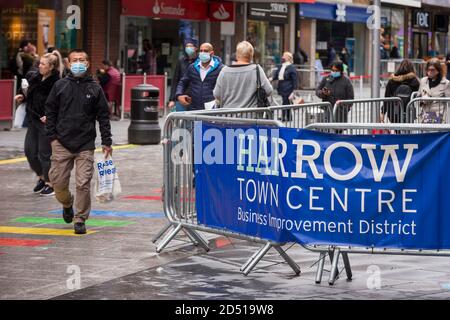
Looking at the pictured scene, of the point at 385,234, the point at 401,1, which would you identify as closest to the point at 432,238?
the point at 385,234

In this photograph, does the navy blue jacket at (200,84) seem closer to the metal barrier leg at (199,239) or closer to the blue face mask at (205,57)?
the blue face mask at (205,57)

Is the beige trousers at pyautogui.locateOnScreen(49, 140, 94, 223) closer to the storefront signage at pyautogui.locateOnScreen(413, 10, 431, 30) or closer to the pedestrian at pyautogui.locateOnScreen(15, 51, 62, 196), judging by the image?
the pedestrian at pyautogui.locateOnScreen(15, 51, 62, 196)

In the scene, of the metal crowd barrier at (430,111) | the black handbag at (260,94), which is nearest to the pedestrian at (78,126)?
the black handbag at (260,94)

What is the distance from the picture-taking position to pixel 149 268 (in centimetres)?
952

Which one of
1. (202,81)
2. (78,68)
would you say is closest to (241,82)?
(202,81)

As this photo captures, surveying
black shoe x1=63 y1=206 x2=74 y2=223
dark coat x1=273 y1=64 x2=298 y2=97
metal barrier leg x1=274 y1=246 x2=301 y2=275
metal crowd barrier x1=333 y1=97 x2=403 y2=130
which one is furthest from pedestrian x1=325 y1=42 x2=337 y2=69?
metal barrier leg x1=274 y1=246 x2=301 y2=275

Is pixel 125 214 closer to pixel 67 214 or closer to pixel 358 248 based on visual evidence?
pixel 67 214

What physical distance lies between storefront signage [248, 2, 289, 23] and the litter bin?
2241cm

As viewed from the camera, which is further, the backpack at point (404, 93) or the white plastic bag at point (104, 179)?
the backpack at point (404, 93)

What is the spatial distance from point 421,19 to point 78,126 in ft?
177

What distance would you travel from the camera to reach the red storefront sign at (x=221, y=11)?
131ft

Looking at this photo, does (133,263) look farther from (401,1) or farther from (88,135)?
(401,1)

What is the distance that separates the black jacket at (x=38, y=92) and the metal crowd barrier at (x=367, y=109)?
3970 millimetres

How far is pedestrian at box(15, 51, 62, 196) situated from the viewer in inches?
541
